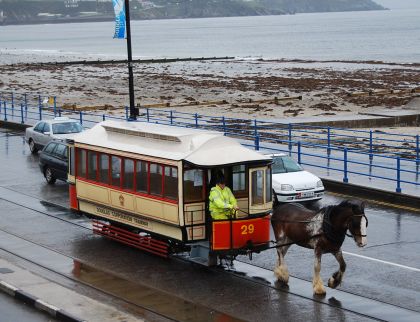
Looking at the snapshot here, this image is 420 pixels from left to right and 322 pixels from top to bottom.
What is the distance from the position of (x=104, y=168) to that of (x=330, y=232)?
6096mm

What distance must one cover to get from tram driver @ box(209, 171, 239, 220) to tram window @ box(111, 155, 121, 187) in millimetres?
3182

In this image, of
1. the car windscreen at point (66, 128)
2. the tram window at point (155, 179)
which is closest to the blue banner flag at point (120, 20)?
the car windscreen at point (66, 128)

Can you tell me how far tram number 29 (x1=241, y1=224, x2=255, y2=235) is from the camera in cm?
1645

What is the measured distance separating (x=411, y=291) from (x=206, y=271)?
13.2 ft

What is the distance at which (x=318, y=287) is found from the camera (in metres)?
15.3

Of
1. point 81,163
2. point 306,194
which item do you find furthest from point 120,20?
point 81,163

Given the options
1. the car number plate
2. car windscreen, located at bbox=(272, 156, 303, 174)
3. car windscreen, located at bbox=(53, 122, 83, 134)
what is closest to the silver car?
car windscreen, located at bbox=(53, 122, 83, 134)

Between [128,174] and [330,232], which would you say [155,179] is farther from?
[330,232]

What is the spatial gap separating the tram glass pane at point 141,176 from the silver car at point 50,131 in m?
16.3

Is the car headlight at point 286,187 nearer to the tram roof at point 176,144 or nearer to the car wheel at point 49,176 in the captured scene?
the tram roof at point 176,144

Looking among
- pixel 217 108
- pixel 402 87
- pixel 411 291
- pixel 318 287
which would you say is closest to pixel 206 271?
pixel 318 287

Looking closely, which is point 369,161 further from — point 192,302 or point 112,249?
point 192,302

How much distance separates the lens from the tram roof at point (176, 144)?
16.5 meters

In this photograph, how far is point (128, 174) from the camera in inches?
723
